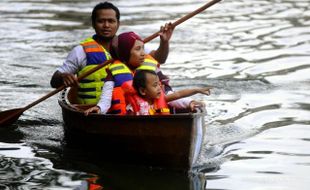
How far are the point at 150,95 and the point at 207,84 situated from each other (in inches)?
158

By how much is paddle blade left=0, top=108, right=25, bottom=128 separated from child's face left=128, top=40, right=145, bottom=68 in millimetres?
2001

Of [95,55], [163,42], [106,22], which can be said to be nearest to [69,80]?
[95,55]

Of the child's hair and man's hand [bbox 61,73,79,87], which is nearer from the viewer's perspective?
the child's hair

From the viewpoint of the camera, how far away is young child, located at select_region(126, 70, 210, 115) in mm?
6898

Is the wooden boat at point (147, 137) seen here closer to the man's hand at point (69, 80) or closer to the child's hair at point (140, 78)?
the child's hair at point (140, 78)

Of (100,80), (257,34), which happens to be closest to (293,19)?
(257,34)

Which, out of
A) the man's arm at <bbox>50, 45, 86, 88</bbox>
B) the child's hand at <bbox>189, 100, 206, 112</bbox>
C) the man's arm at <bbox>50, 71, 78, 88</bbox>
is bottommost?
the child's hand at <bbox>189, 100, 206, 112</bbox>

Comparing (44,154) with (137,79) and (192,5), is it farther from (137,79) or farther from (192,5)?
(192,5)

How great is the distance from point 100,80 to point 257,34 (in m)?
7.01

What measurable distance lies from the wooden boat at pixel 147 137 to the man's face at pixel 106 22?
113 centimetres

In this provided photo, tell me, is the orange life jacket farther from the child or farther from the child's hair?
the child's hair

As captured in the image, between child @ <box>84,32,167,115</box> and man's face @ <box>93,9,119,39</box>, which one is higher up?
man's face @ <box>93,9,119,39</box>

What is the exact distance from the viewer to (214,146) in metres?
7.93

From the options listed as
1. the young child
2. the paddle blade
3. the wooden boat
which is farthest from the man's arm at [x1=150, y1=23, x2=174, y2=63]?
the paddle blade
